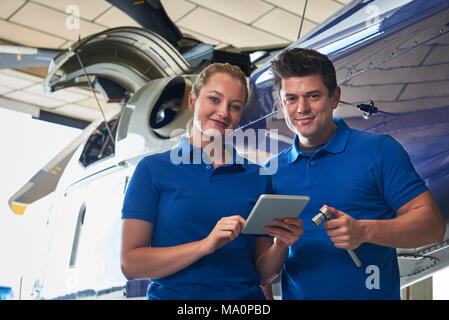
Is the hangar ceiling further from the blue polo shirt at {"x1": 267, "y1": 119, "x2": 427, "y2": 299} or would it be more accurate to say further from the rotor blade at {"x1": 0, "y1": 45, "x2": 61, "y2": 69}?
the blue polo shirt at {"x1": 267, "y1": 119, "x2": 427, "y2": 299}

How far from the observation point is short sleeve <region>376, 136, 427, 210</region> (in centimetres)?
113

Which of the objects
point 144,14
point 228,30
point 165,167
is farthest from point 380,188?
point 228,30

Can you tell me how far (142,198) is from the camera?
117 centimetres

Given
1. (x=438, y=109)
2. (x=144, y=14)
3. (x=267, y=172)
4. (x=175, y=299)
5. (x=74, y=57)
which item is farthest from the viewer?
(x=144, y=14)

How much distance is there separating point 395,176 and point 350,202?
126 millimetres

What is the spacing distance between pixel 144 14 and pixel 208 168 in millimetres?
2722

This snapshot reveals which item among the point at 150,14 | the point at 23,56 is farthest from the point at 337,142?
the point at 23,56

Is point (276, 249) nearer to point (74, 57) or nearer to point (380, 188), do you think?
point (380, 188)

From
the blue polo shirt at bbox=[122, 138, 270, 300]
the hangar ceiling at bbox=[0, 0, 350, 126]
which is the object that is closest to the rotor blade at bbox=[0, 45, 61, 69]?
the hangar ceiling at bbox=[0, 0, 350, 126]

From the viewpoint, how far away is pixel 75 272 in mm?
3412

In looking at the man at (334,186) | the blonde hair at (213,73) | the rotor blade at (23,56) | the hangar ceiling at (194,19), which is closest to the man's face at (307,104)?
the man at (334,186)

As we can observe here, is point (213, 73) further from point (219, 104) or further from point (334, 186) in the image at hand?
point (334, 186)

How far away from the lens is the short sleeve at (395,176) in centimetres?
113

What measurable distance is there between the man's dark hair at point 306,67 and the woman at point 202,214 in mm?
115
